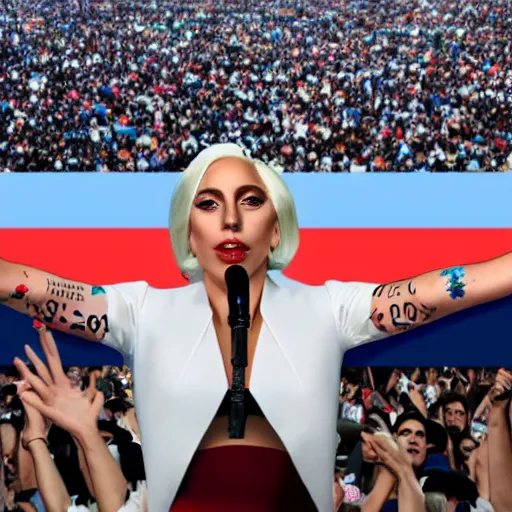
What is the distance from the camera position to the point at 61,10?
4082mm

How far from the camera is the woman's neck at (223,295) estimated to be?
1979 millimetres

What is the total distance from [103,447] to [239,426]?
77cm

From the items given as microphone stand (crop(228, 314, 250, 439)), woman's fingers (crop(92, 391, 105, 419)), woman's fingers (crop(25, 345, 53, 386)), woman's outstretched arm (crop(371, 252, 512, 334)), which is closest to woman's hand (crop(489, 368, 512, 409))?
woman's outstretched arm (crop(371, 252, 512, 334))

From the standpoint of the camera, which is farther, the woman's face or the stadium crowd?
the stadium crowd

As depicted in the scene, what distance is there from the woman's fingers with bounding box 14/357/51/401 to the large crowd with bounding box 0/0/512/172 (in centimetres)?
186

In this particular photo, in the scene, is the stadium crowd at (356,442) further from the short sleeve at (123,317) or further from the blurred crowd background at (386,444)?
the short sleeve at (123,317)

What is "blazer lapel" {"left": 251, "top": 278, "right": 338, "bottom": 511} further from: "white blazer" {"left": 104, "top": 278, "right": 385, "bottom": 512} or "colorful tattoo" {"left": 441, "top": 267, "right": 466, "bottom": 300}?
"colorful tattoo" {"left": 441, "top": 267, "right": 466, "bottom": 300}

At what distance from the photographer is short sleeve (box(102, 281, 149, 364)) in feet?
6.46

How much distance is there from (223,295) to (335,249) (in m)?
0.46

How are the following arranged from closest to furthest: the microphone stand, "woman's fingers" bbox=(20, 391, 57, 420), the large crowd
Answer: the microphone stand
"woman's fingers" bbox=(20, 391, 57, 420)
the large crowd

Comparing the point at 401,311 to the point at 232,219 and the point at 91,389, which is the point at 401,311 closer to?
the point at 232,219

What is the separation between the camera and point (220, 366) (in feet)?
6.17

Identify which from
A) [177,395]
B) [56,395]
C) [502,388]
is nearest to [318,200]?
[502,388]

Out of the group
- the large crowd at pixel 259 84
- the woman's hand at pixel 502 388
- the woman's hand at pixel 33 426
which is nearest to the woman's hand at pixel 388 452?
the woman's hand at pixel 502 388
